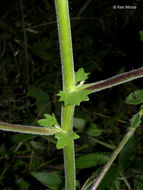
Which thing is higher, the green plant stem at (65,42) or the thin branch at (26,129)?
the green plant stem at (65,42)

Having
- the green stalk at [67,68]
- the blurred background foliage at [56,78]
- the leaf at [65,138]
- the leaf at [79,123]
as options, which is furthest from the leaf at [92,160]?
the leaf at [65,138]

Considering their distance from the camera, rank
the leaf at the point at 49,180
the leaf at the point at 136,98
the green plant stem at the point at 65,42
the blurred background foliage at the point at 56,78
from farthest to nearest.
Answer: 1. the blurred background foliage at the point at 56,78
2. the leaf at the point at 49,180
3. the leaf at the point at 136,98
4. the green plant stem at the point at 65,42

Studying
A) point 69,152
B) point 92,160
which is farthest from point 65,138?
point 92,160

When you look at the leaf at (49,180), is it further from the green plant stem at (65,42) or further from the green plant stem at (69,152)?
the green plant stem at (65,42)

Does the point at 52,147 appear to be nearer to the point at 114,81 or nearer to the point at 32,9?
the point at 114,81

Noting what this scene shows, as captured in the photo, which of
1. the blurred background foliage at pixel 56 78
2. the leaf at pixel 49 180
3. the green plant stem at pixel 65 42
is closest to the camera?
the green plant stem at pixel 65 42

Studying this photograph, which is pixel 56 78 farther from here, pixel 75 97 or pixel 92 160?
pixel 75 97
